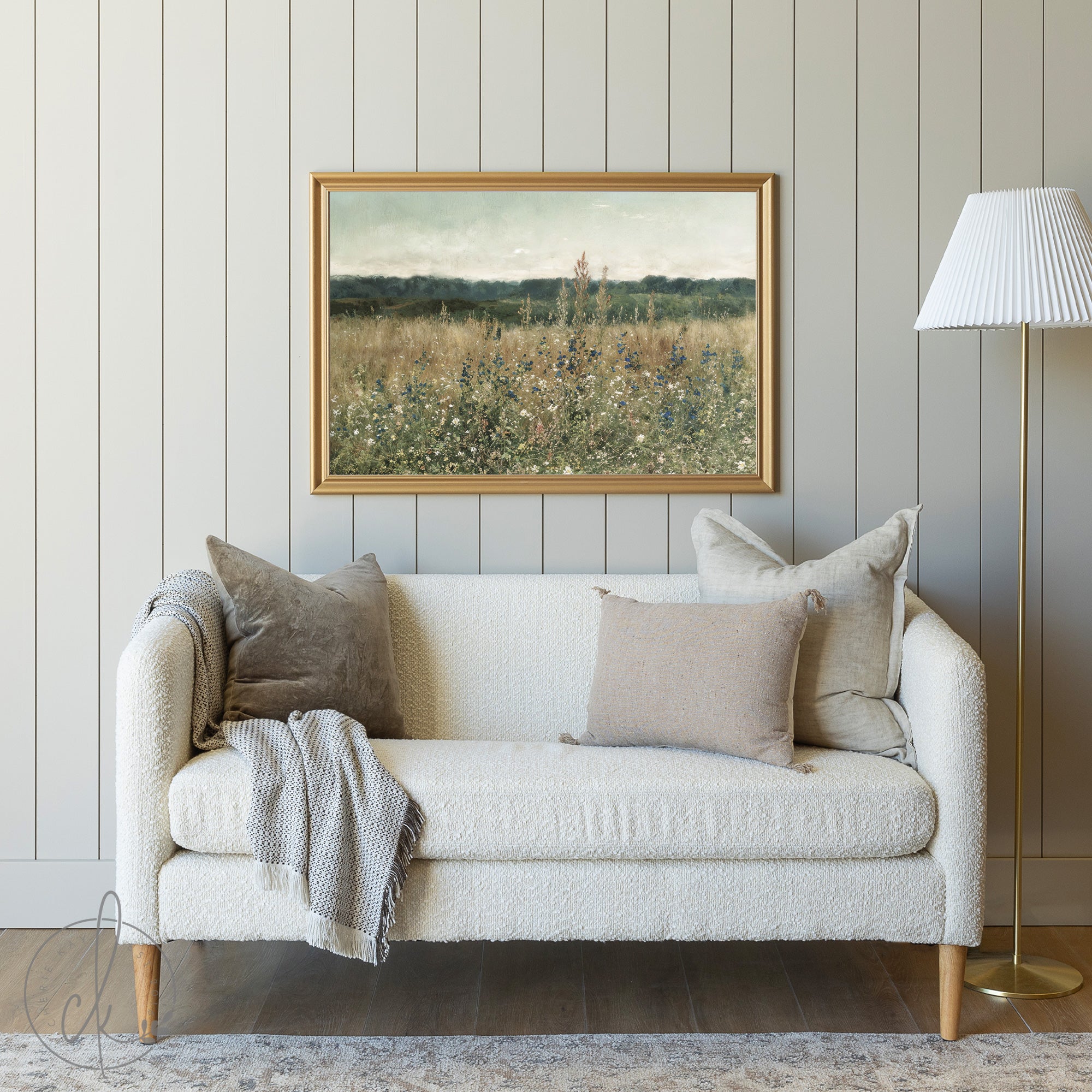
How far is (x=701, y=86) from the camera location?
250 centimetres

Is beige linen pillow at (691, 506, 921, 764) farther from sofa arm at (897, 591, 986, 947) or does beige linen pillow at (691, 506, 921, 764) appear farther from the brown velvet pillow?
the brown velvet pillow

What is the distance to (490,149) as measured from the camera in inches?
98.7

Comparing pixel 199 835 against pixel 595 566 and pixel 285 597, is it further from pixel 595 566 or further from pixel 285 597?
pixel 595 566

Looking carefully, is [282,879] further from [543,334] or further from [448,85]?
[448,85]

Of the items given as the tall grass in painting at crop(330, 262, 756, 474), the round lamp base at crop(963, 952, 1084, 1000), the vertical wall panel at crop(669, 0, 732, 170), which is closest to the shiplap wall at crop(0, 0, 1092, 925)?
the vertical wall panel at crop(669, 0, 732, 170)

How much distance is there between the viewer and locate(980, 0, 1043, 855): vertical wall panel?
251 cm

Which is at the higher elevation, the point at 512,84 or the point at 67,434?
the point at 512,84

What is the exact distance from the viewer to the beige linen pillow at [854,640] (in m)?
2.07

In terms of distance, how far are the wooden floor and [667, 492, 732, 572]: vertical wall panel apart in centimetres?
94

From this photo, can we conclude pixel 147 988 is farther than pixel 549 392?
No

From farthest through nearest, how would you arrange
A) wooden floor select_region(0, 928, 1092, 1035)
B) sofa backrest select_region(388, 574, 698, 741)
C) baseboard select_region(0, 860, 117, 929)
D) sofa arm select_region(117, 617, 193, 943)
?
1. baseboard select_region(0, 860, 117, 929)
2. sofa backrest select_region(388, 574, 698, 741)
3. wooden floor select_region(0, 928, 1092, 1035)
4. sofa arm select_region(117, 617, 193, 943)

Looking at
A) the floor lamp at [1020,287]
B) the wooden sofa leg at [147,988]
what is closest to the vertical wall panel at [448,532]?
the wooden sofa leg at [147,988]

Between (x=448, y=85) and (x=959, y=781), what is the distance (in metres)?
2.02

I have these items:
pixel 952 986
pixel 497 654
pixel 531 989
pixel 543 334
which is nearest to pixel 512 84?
pixel 543 334
